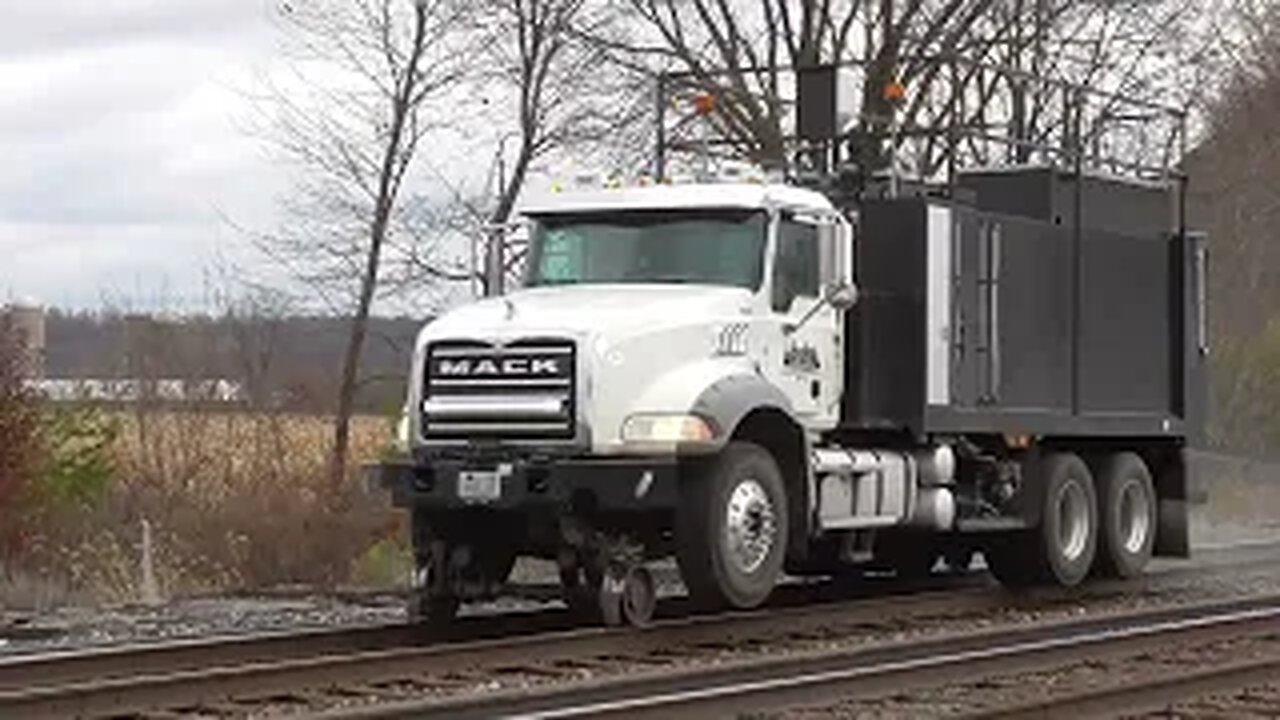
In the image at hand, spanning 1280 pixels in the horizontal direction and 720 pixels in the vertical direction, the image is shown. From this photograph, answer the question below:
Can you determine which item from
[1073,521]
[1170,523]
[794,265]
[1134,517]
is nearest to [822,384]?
[794,265]

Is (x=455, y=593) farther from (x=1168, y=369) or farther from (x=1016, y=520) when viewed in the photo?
(x=1168, y=369)

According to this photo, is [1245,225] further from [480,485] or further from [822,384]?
[480,485]

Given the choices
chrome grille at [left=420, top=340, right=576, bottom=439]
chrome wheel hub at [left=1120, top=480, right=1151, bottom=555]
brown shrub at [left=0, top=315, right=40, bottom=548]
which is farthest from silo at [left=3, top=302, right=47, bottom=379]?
chrome wheel hub at [left=1120, top=480, right=1151, bottom=555]

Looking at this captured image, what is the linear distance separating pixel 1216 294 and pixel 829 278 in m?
34.0

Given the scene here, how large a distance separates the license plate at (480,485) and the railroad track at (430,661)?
3.03 ft

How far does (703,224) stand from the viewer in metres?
16.8

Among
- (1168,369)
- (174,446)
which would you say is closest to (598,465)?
(1168,369)

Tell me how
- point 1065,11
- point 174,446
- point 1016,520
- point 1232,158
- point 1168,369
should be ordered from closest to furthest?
point 1016,520 → point 1168,369 → point 174,446 → point 1065,11 → point 1232,158

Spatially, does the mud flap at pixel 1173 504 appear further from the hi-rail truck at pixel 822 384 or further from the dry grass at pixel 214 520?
the dry grass at pixel 214 520

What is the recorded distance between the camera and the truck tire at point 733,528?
15469 millimetres

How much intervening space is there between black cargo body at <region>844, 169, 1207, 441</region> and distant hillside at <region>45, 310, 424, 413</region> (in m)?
8.12

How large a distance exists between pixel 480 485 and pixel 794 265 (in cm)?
304

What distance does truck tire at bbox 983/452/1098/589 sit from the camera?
19.6 metres

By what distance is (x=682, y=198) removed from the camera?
55.0ft
